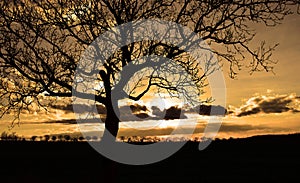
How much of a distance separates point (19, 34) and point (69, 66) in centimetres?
211

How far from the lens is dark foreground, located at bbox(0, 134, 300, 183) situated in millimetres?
18344

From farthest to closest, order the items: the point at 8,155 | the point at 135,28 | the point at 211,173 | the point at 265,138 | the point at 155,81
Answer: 1. the point at 265,138
2. the point at 8,155
3. the point at 211,173
4. the point at 155,81
5. the point at 135,28

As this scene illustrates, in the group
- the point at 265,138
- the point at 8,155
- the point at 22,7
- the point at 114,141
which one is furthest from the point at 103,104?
the point at 265,138

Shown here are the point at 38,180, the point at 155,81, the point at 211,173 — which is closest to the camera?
the point at 155,81

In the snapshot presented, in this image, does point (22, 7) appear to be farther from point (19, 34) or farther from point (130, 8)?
point (130, 8)

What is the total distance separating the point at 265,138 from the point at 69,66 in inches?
631

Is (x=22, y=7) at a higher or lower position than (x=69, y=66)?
higher

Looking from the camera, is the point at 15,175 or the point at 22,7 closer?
the point at 22,7

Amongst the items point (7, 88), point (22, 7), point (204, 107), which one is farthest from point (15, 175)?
point (204, 107)

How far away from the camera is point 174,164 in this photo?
22.0 meters

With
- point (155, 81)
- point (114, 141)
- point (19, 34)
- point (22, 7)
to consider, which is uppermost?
point (22, 7)

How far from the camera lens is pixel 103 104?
15602 mm

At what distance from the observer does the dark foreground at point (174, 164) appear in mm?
18344

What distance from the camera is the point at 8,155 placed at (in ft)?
80.1
